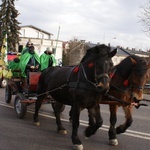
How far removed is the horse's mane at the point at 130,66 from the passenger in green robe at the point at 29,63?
12.7 ft

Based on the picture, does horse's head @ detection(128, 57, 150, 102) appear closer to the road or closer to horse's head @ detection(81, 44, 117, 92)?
horse's head @ detection(81, 44, 117, 92)

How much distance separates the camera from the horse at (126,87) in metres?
5.75

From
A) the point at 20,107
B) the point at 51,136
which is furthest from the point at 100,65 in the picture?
the point at 20,107

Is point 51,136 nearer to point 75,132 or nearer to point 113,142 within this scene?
point 75,132

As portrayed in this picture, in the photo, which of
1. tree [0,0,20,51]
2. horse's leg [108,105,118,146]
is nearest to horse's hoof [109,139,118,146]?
horse's leg [108,105,118,146]

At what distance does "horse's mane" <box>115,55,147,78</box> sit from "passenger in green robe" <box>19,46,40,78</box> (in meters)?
3.87

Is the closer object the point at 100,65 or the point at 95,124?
the point at 100,65

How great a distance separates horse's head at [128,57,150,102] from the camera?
5.69 m

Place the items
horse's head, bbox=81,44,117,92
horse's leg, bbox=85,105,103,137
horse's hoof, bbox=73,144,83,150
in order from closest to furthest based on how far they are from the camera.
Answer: horse's head, bbox=81,44,117,92 → horse's hoof, bbox=73,144,83,150 → horse's leg, bbox=85,105,103,137

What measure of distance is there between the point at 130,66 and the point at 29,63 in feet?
14.5

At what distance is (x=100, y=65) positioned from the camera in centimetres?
530

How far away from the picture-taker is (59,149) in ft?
18.4

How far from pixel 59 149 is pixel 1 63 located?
15044mm

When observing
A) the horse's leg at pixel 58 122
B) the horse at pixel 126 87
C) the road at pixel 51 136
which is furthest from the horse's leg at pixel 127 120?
the horse's leg at pixel 58 122
